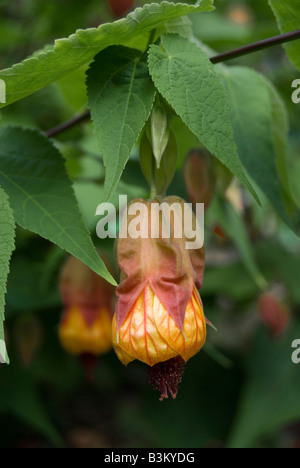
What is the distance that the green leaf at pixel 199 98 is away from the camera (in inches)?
17.1

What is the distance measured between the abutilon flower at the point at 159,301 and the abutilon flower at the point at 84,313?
292mm

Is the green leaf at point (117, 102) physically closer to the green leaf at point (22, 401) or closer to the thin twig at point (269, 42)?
the thin twig at point (269, 42)

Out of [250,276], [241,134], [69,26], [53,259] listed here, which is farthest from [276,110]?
[69,26]

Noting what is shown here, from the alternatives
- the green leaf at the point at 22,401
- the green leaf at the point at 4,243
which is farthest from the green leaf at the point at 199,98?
the green leaf at the point at 22,401

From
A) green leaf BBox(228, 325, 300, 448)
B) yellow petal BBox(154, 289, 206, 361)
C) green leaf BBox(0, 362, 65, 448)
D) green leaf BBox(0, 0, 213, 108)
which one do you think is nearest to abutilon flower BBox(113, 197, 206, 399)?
yellow petal BBox(154, 289, 206, 361)

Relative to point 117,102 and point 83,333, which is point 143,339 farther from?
point 83,333

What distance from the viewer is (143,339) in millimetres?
432

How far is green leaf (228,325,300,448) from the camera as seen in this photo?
43.8 inches

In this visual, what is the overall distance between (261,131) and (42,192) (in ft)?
0.77

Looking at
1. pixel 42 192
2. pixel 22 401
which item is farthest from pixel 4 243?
pixel 22 401

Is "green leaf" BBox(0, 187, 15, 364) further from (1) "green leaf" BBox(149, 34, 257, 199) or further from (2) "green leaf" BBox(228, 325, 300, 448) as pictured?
(2) "green leaf" BBox(228, 325, 300, 448)

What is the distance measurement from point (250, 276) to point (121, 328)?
Answer: 30.1 inches

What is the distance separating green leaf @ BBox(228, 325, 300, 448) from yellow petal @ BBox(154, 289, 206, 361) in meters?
0.71
